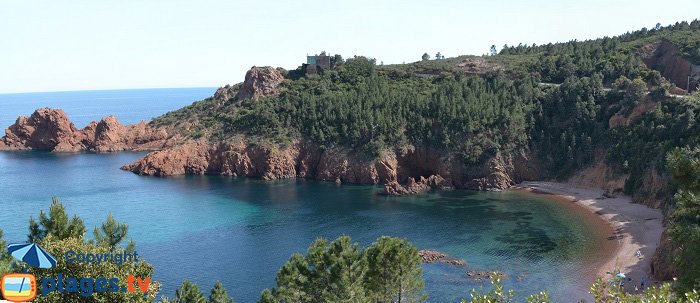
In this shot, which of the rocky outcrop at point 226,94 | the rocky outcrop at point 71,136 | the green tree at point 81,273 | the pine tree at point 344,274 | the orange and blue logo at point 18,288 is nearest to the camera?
the orange and blue logo at point 18,288

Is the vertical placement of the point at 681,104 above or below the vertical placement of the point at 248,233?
above

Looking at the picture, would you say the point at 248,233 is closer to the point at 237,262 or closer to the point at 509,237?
the point at 237,262

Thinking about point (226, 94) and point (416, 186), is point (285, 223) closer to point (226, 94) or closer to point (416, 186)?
point (416, 186)

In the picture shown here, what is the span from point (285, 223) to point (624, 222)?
49.3 meters

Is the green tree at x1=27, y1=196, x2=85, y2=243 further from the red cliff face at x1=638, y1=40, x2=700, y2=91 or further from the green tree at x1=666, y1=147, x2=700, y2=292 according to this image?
the red cliff face at x1=638, y1=40, x2=700, y2=91

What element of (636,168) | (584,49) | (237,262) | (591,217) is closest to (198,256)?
(237,262)

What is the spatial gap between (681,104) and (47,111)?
516 ft

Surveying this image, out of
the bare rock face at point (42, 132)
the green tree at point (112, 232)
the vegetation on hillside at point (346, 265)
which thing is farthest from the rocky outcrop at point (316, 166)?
the green tree at point (112, 232)

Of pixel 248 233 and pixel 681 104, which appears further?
pixel 681 104

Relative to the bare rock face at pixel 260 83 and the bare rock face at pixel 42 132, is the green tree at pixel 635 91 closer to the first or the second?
the bare rock face at pixel 260 83

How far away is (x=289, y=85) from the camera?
13700 cm

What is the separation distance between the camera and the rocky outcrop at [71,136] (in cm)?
15488

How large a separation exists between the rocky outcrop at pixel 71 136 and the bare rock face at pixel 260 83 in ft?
100

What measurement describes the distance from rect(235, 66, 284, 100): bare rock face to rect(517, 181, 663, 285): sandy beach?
223 feet
